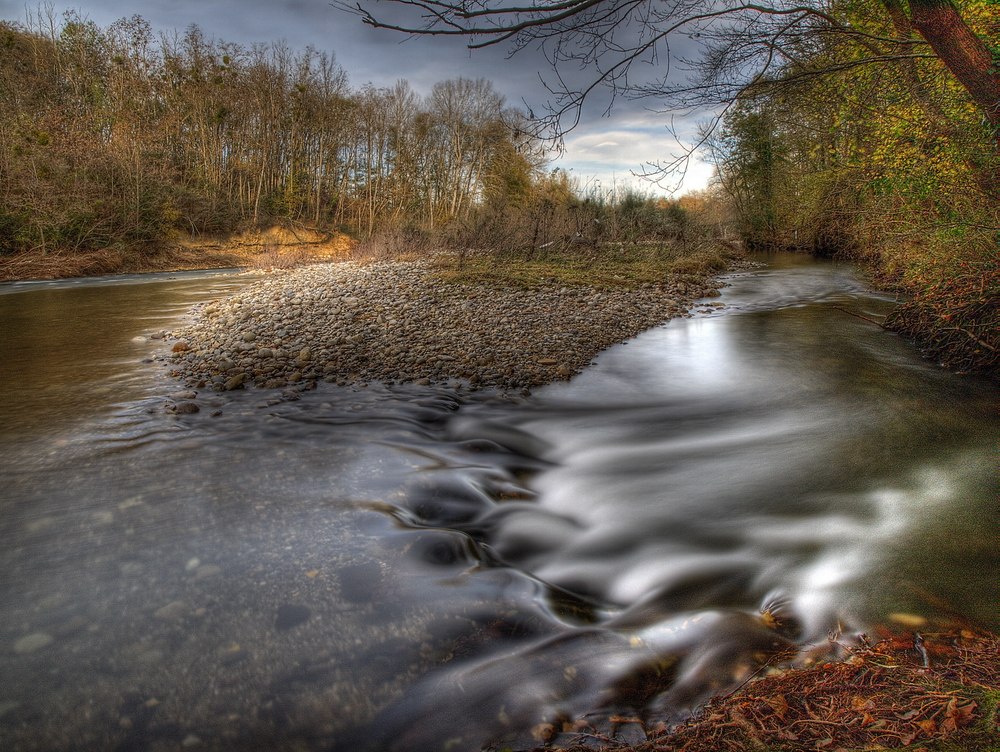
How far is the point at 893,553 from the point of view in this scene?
11.9ft

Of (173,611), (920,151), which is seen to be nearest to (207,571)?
(173,611)

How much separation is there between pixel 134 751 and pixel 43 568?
1.99 m

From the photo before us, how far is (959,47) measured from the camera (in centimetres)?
537

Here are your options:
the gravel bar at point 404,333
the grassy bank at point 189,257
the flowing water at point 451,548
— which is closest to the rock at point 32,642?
the flowing water at point 451,548

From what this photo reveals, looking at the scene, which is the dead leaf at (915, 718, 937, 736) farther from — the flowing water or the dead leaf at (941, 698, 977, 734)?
the flowing water

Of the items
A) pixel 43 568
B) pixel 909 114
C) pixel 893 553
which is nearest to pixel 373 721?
pixel 43 568

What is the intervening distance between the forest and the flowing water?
2.65 metres

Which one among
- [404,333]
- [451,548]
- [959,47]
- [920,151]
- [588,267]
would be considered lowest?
[451,548]

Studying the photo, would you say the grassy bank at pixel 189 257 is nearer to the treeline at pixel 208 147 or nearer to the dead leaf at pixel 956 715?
the treeline at pixel 208 147

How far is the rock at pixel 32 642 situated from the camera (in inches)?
115

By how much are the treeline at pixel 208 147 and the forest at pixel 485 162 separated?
0.40 feet

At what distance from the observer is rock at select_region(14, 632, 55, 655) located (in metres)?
2.92

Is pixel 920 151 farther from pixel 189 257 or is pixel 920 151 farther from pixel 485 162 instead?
pixel 485 162

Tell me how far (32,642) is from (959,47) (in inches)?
347
